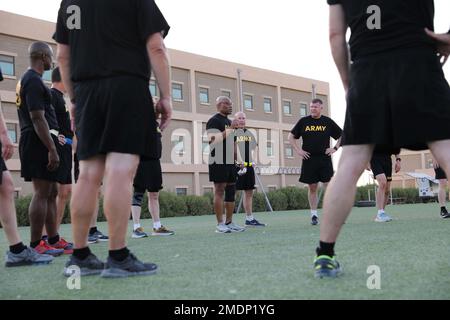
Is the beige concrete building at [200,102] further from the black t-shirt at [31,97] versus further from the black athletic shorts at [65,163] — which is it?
the black t-shirt at [31,97]

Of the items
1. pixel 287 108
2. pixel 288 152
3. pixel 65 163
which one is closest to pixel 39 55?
pixel 65 163

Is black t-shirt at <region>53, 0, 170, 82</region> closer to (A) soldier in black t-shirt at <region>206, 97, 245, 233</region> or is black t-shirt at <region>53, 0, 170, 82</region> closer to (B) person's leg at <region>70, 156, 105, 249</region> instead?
(B) person's leg at <region>70, 156, 105, 249</region>

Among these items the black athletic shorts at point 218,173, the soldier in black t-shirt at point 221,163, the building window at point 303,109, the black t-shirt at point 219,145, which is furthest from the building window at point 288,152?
the black athletic shorts at point 218,173

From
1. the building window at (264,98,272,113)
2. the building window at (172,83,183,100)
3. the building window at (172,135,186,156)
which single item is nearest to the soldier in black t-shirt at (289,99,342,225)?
the building window at (172,135,186,156)

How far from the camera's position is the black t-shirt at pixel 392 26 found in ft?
9.84

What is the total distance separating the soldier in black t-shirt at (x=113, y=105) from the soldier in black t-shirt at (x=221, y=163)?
179 inches

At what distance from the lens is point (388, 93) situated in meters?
2.94

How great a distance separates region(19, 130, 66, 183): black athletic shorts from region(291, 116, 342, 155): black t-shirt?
5.37 metres

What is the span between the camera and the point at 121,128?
3.31 meters

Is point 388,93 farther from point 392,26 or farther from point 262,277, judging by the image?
point 262,277

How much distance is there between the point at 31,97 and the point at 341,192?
326 centimetres

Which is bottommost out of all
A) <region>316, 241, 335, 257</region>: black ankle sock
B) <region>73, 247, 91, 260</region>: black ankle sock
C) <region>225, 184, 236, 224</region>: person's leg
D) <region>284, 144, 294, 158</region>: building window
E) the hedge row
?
the hedge row

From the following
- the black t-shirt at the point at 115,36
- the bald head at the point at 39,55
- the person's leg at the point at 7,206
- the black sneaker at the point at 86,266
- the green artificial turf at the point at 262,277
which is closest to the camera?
the green artificial turf at the point at 262,277

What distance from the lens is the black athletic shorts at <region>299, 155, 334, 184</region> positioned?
947cm
